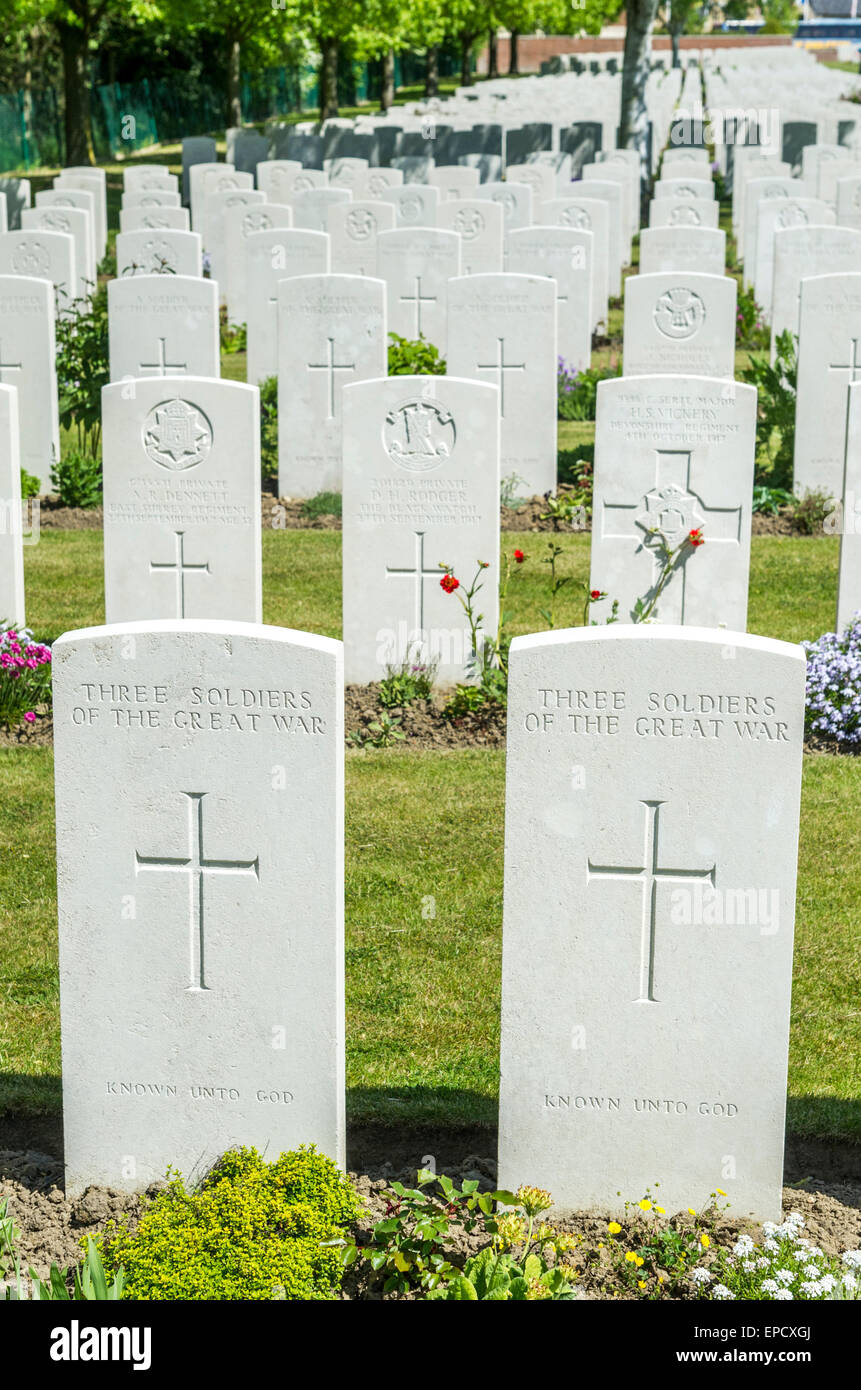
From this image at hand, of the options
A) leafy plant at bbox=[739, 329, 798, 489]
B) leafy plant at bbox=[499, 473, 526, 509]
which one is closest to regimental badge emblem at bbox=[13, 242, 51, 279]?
leafy plant at bbox=[499, 473, 526, 509]

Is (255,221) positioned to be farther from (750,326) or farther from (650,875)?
(650,875)

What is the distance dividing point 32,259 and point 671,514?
776cm

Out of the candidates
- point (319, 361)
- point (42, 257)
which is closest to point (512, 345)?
point (319, 361)

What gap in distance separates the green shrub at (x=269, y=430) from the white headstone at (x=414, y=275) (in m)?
1.30

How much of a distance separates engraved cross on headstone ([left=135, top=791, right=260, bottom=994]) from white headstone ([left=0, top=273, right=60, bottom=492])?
720cm

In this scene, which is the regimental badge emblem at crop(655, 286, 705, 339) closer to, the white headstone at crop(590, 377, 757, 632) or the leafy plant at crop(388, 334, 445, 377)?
the leafy plant at crop(388, 334, 445, 377)

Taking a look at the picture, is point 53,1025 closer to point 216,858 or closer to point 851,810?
point 216,858

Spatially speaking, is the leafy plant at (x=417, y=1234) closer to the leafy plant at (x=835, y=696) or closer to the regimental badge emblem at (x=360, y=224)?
the leafy plant at (x=835, y=696)

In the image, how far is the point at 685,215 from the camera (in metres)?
18.2

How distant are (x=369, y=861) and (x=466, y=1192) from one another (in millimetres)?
2490

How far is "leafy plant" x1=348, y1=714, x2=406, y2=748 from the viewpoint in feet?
Result: 26.5

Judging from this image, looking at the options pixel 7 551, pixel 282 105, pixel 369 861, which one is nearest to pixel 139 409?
pixel 7 551

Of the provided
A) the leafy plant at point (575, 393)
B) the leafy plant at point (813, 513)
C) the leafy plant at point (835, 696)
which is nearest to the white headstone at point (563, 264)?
the leafy plant at point (575, 393)

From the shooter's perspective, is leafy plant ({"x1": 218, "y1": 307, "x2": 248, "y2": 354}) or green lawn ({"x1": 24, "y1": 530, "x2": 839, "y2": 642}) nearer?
green lawn ({"x1": 24, "y1": 530, "x2": 839, "y2": 642})
